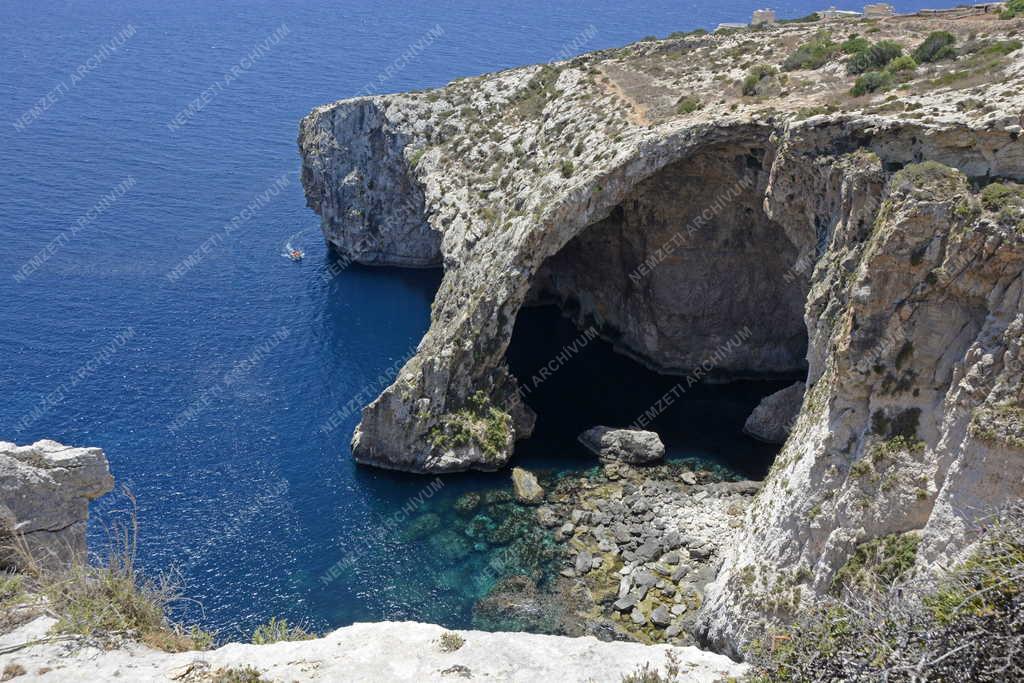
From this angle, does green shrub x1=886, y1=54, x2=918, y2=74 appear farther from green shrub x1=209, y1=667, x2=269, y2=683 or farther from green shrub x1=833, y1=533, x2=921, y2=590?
green shrub x1=209, y1=667, x2=269, y2=683

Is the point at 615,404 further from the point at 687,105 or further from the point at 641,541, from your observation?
the point at 687,105

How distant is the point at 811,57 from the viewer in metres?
53.2

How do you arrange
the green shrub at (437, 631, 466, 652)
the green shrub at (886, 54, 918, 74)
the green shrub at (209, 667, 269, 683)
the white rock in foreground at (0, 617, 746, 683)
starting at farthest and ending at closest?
the green shrub at (886, 54, 918, 74) → the green shrub at (437, 631, 466, 652) → the green shrub at (209, 667, 269, 683) → the white rock in foreground at (0, 617, 746, 683)

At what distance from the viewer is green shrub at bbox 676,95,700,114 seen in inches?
2041

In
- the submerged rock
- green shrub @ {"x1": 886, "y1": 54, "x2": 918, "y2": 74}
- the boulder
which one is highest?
green shrub @ {"x1": 886, "y1": 54, "x2": 918, "y2": 74}

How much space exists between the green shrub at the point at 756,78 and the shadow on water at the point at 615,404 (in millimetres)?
20658

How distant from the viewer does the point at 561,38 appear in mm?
170250

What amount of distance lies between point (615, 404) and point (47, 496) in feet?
131

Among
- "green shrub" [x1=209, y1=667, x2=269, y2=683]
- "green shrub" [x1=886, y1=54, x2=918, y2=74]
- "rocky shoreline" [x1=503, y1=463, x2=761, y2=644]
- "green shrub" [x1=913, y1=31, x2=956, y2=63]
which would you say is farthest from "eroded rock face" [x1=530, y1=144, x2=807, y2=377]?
"green shrub" [x1=209, y1=667, x2=269, y2=683]

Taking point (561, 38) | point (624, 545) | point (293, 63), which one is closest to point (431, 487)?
point (624, 545)

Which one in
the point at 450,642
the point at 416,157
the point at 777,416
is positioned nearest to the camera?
the point at 450,642

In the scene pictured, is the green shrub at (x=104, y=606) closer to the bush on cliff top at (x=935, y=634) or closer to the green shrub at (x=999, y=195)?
the bush on cliff top at (x=935, y=634)

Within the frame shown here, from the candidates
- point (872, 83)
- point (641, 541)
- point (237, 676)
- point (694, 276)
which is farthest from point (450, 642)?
point (694, 276)

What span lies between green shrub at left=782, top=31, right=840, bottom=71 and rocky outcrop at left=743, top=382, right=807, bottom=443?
20.0m
